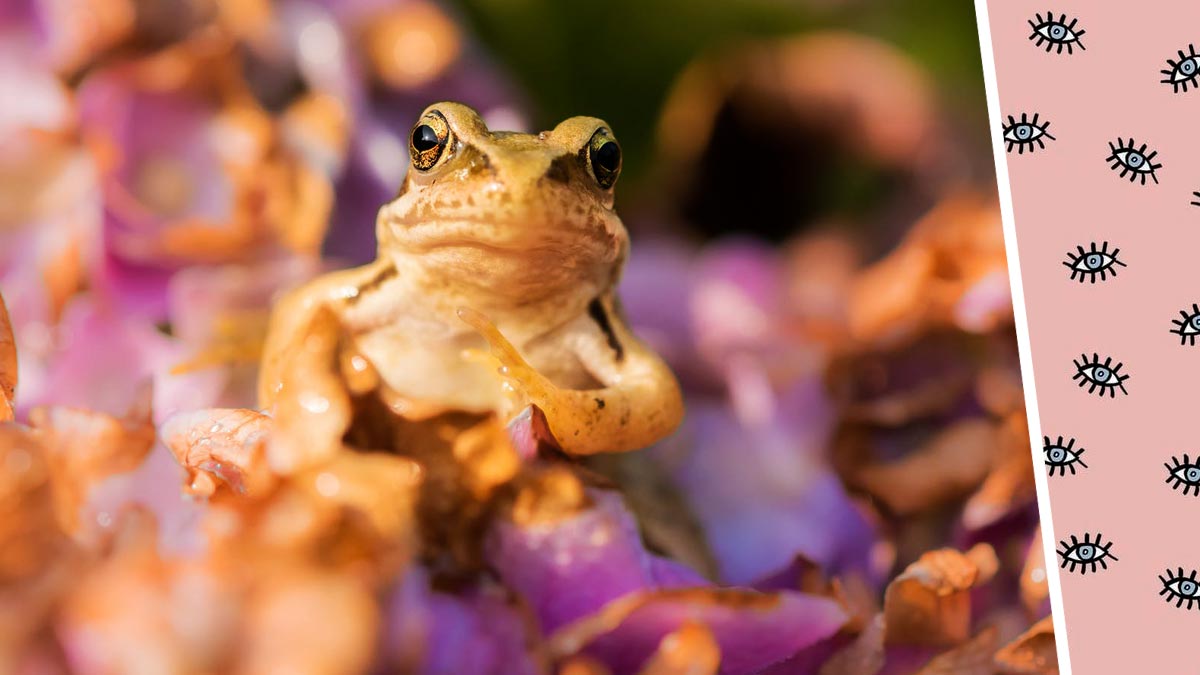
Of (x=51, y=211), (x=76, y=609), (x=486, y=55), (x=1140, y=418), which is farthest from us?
(x=486, y=55)

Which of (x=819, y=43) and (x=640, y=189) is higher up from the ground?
(x=819, y=43)

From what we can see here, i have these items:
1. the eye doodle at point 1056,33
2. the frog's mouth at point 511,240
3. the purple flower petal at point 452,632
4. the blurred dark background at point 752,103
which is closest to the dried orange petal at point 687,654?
the purple flower petal at point 452,632

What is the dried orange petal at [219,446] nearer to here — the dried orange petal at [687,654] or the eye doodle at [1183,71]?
the dried orange petal at [687,654]

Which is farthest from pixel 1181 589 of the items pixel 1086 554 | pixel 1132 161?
pixel 1132 161

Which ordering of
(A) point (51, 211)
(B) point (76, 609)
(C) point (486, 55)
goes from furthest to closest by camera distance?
1. (C) point (486, 55)
2. (A) point (51, 211)
3. (B) point (76, 609)

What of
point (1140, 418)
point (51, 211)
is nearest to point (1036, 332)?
point (1140, 418)

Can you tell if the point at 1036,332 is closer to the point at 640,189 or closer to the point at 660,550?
the point at 660,550

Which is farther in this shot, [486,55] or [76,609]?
[486,55]
